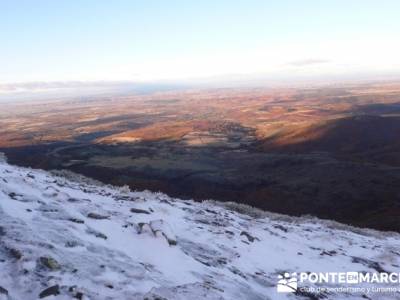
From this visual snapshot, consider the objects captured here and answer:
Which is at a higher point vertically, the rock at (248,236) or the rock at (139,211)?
the rock at (139,211)

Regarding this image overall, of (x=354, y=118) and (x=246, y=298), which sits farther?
(x=354, y=118)

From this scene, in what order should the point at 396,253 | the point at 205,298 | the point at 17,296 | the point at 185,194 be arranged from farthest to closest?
the point at 185,194
the point at 396,253
the point at 205,298
the point at 17,296

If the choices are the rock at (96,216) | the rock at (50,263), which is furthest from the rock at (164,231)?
the rock at (50,263)

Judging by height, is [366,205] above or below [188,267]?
below

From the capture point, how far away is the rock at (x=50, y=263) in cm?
734

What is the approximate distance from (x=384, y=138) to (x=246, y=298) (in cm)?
4933

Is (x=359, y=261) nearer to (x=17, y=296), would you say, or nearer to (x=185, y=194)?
(x=17, y=296)

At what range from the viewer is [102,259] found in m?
8.21

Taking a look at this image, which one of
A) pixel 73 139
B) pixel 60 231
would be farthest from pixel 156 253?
pixel 73 139

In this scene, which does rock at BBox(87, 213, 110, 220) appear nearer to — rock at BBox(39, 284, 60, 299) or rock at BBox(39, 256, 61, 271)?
rock at BBox(39, 256, 61, 271)

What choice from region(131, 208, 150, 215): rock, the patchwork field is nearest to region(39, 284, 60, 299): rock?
region(131, 208, 150, 215): rock

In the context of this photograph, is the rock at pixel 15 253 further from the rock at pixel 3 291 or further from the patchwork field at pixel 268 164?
the patchwork field at pixel 268 164

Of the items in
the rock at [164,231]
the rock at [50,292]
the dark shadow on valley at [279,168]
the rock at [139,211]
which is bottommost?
the dark shadow on valley at [279,168]

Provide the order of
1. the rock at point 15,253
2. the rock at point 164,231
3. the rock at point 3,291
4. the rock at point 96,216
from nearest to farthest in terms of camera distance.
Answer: the rock at point 3,291
the rock at point 15,253
the rock at point 164,231
the rock at point 96,216
